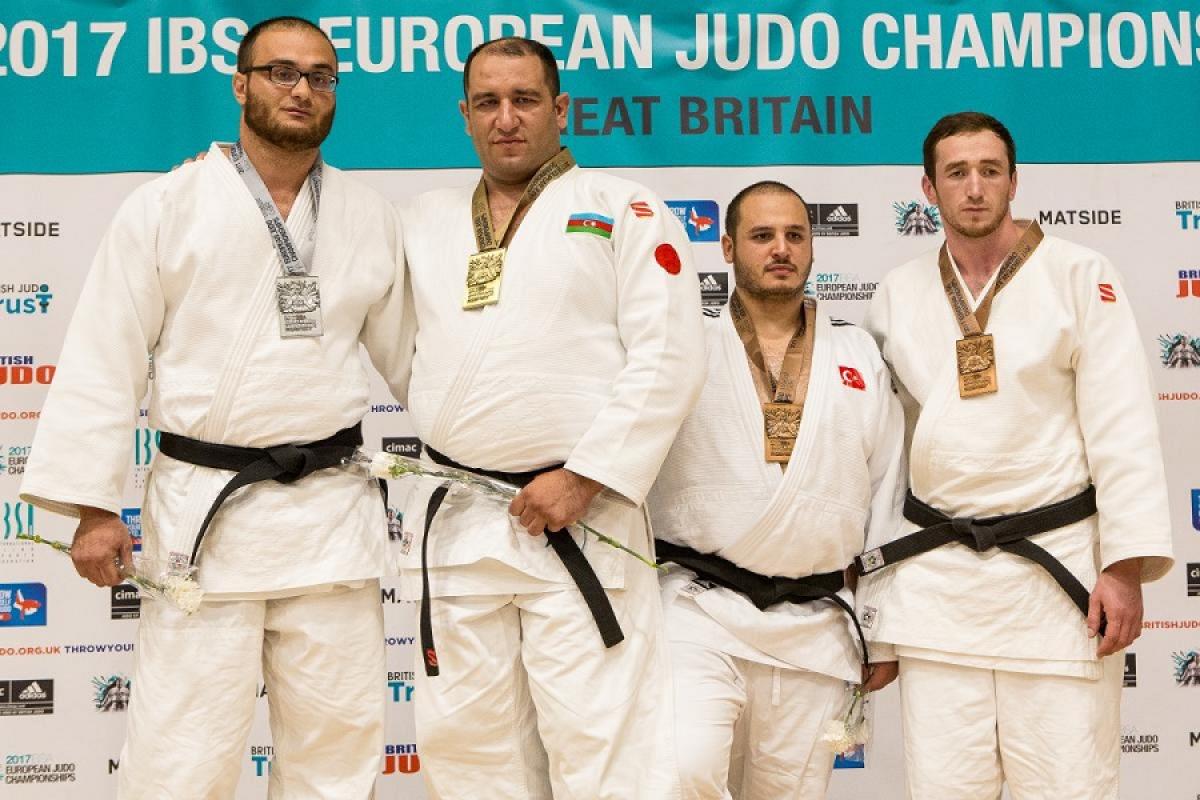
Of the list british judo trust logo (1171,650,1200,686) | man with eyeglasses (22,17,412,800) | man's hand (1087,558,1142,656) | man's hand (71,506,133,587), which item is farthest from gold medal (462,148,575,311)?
british judo trust logo (1171,650,1200,686)

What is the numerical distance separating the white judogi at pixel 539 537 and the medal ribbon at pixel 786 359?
1.10 feet

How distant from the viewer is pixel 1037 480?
10.5ft

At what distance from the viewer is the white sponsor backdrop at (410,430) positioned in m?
4.44

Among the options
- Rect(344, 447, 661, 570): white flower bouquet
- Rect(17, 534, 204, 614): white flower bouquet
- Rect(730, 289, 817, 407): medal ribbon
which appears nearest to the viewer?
Rect(17, 534, 204, 614): white flower bouquet

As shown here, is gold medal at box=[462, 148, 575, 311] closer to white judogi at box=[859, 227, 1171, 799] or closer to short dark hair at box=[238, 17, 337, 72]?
short dark hair at box=[238, 17, 337, 72]

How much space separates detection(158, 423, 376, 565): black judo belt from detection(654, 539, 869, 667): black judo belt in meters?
1.03

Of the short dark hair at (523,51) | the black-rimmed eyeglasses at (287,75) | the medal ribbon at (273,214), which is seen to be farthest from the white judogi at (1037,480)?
the black-rimmed eyeglasses at (287,75)

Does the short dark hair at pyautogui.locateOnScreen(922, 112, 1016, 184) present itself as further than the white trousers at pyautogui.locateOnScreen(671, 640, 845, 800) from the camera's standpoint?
Yes

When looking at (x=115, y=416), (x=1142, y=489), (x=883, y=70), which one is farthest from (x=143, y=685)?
(x=883, y=70)

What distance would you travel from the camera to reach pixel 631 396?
3.01 m

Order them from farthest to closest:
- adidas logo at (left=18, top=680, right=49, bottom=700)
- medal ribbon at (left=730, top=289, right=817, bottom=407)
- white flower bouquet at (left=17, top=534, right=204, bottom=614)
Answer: adidas logo at (left=18, top=680, right=49, bottom=700) < medal ribbon at (left=730, top=289, right=817, bottom=407) < white flower bouquet at (left=17, top=534, right=204, bottom=614)

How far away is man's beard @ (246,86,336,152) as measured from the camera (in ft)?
10.1

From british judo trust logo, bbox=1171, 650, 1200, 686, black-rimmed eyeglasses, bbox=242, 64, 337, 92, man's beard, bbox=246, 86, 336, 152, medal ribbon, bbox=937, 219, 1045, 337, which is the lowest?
british judo trust logo, bbox=1171, 650, 1200, 686

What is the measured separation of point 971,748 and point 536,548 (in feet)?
4.10
